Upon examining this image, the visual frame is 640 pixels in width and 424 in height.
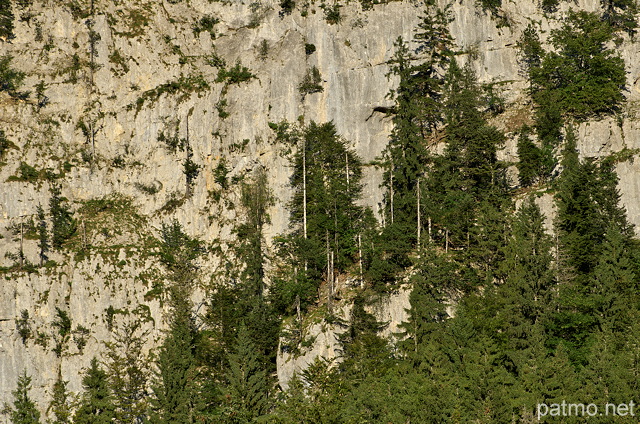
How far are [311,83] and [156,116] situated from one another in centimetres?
2120

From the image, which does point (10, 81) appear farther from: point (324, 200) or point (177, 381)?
point (177, 381)

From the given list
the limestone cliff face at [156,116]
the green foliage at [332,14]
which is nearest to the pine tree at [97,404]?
the limestone cliff face at [156,116]

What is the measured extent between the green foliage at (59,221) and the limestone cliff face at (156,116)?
1663 mm

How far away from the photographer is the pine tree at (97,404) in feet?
190

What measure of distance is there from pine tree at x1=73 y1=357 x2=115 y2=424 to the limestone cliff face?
38.6 feet

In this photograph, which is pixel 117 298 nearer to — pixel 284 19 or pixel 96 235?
pixel 96 235

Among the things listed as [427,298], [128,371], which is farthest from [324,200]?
[128,371]

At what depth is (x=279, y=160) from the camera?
7869cm

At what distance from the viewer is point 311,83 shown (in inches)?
3231

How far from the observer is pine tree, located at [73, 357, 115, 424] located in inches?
2276

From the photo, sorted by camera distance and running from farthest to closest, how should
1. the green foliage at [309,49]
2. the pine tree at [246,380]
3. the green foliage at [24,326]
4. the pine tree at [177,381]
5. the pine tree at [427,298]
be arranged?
the green foliage at [309,49] → the green foliage at [24,326] → the pine tree at [177,381] → the pine tree at [246,380] → the pine tree at [427,298]

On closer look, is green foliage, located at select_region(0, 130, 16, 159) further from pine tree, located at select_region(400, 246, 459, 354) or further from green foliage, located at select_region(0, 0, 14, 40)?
pine tree, located at select_region(400, 246, 459, 354)

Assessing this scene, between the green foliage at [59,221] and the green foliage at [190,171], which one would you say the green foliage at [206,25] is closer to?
the green foliage at [190,171]

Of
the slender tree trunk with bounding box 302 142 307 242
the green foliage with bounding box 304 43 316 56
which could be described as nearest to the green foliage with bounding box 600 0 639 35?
the green foliage with bounding box 304 43 316 56
